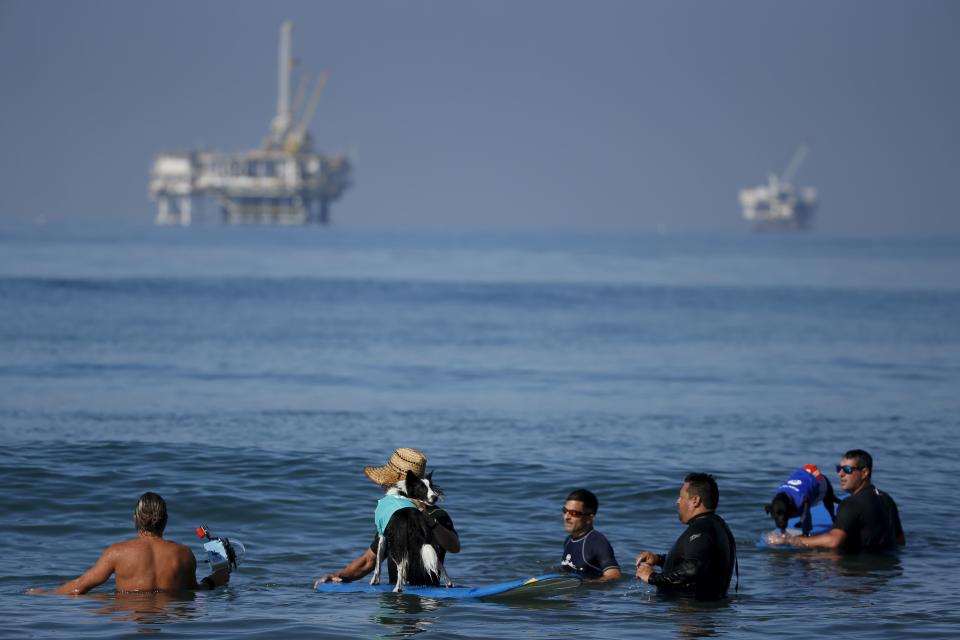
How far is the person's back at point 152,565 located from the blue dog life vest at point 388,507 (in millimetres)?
1771

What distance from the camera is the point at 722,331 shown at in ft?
152

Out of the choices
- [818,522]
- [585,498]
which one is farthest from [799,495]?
[585,498]

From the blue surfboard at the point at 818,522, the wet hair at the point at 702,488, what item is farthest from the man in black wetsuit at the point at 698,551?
the blue surfboard at the point at 818,522

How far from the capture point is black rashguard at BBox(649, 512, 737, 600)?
32.2 feet

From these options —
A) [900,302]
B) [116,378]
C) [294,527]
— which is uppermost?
[900,302]

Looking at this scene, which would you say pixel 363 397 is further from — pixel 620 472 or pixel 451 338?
pixel 451 338

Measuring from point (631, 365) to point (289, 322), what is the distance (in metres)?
16.5

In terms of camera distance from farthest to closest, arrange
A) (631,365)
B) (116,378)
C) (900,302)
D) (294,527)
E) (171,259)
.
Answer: (171,259) → (900,302) → (631,365) → (116,378) → (294,527)

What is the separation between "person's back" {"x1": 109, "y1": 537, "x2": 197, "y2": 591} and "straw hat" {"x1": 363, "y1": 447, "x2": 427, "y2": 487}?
1.89 m

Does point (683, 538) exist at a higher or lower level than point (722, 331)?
lower

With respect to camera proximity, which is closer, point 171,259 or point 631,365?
point 631,365

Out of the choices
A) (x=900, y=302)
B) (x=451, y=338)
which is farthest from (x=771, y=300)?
(x=451, y=338)

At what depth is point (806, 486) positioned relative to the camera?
1280 cm

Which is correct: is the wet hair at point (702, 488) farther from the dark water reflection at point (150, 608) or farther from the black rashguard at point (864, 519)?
the dark water reflection at point (150, 608)
